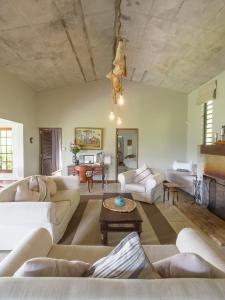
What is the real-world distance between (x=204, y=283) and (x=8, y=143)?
7.22 m

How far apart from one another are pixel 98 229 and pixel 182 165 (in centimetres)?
438

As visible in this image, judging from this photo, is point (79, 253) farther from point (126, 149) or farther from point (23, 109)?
point (126, 149)

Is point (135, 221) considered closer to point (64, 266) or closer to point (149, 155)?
point (64, 266)

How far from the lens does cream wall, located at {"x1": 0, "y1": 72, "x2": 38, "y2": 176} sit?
16.8 ft

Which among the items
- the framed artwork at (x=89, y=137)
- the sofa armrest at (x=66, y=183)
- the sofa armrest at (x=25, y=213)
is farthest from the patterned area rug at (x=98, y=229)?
the framed artwork at (x=89, y=137)

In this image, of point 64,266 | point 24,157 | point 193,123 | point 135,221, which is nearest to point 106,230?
point 135,221

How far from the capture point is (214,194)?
4.12 m

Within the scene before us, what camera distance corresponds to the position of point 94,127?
7254mm

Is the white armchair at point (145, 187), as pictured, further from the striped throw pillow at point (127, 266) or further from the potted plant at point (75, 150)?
the striped throw pillow at point (127, 266)

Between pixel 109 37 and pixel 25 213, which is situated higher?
pixel 109 37

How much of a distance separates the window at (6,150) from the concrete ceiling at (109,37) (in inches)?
83.6

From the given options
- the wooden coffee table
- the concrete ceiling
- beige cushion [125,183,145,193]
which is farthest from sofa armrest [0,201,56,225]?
the concrete ceiling

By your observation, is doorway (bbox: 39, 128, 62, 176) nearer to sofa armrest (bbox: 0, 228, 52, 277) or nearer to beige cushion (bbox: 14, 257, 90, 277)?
sofa armrest (bbox: 0, 228, 52, 277)

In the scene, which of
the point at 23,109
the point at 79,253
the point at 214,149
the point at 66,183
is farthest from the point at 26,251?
the point at 23,109
